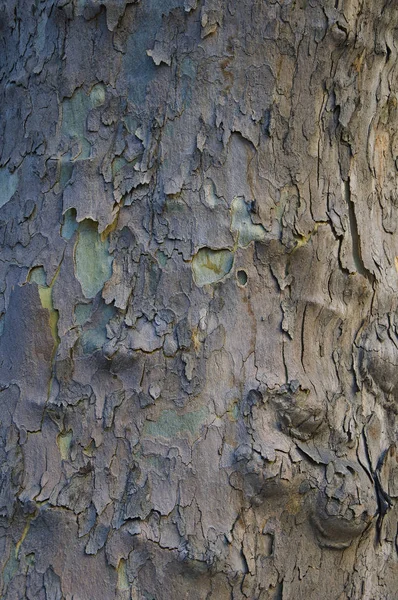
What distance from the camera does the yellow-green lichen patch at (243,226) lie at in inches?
50.1

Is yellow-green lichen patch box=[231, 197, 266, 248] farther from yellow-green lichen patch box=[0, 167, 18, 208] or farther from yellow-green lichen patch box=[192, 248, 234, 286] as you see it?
yellow-green lichen patch box=[0, 167, 18, 208]

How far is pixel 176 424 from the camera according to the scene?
47.8 inches

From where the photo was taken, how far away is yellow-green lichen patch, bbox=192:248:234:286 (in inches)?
49.5

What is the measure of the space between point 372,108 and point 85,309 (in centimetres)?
76

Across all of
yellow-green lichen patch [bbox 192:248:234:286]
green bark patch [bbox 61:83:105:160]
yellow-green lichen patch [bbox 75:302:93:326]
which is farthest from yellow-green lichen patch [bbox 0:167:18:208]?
yellow-green lichen patch [bbox 192:248:234:286]

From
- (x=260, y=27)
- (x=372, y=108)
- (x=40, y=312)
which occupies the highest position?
(x=260, y=27)

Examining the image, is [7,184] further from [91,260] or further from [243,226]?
[243,226]

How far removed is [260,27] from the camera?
4.31ft

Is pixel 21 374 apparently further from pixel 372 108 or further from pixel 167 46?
pixel 372 108

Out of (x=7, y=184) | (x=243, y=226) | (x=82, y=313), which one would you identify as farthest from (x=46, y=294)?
(x=243, y=226)

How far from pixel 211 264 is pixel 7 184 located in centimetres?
50

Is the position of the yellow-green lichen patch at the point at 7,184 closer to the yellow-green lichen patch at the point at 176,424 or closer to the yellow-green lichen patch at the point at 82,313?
the yellow-green lichen patch at the point at 82,313

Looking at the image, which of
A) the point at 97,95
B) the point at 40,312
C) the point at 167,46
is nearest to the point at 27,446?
the point at 40,312

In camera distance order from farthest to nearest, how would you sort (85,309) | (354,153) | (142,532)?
(354,153) < (85,309) < (142,532)
